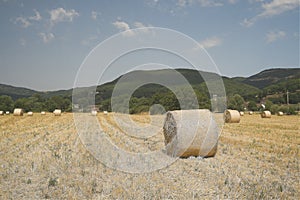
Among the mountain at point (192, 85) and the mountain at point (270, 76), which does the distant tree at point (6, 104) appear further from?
the mountain at point (270, 76)

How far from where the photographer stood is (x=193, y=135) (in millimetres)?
8789

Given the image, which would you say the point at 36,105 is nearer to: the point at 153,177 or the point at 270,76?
the point at 153,177

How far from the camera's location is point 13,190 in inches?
213

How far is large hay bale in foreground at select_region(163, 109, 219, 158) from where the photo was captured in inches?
342

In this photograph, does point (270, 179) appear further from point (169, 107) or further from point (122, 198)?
point (169, 107)

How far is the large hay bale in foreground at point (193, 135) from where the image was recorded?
8680 mm

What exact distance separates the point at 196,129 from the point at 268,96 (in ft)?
233

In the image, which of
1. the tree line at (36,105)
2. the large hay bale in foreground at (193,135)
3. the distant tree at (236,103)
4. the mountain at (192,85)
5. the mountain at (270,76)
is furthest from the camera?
the mountain at (270,76)

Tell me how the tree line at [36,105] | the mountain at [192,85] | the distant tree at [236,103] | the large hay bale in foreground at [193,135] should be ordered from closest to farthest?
the large hay bale in foreground at [193,135]
the mountain at [192,85]
the distant tree at [236,103]
the tree line at [36,105]

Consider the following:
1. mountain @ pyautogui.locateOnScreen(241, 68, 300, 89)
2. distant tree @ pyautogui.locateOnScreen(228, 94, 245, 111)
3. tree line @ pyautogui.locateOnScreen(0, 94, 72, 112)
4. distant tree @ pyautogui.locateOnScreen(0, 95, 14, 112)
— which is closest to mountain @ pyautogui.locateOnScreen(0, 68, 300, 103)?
mountain @ pyautogui.locateOnScreen(241, 68, 300, 89)

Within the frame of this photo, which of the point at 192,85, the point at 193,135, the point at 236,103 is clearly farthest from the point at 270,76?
the point at 193,135

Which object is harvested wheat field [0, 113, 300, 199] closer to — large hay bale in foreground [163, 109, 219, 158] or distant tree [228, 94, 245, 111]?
large hay bale in foreground [163, 109, 219, 158]

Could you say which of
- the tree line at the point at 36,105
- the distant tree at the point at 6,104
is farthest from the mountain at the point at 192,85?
the distant tree at the point at 6,104

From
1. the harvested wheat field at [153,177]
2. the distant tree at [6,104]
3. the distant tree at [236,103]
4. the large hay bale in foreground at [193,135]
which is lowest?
the harvested wheat field at [153,177]
